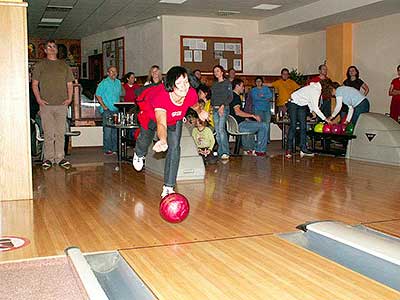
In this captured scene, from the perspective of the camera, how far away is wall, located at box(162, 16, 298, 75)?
1009cm

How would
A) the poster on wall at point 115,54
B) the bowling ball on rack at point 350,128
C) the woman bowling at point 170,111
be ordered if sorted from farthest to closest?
the poster on wall at point 115,54, the bowling ball on rack at point 350,128, the woman bowling at point 170,111

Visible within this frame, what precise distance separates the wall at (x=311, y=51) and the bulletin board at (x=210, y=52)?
1.34m

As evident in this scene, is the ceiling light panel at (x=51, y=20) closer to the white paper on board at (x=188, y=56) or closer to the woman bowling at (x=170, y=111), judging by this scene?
the white paper on board at (x=188, y=56)

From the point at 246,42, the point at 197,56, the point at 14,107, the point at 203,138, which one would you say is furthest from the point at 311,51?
the point at 14,107

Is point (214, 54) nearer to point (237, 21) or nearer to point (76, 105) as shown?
point (237, 21)

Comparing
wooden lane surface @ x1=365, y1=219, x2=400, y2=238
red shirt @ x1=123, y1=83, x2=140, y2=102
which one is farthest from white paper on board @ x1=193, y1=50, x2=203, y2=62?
wooden lane surface @ x1=365, y1=219, x2=400, y2=238

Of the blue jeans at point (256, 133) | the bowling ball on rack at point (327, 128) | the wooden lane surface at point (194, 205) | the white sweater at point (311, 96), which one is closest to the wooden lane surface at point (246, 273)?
the wooden lane surface at point (194, 205)

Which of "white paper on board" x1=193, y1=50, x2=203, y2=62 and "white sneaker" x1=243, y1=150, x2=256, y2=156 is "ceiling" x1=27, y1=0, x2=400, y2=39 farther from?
"white sneaker" x1=243, y1=150, x2=256, y2=156

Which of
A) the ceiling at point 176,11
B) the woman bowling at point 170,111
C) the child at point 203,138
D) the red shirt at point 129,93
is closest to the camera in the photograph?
the woman bowling at point 170,111

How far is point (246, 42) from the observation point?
10766 millimetres

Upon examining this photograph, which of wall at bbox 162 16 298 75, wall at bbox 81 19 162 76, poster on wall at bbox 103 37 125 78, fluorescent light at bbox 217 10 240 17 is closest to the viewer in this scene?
fluorescent light at bbox 217 10 240 17

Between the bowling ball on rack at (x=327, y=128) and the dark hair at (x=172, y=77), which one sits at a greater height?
the dark hair at (x=172, y=77)

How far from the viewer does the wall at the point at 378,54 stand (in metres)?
8.85

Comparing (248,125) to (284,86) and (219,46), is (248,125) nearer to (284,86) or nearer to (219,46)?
(284,86)
